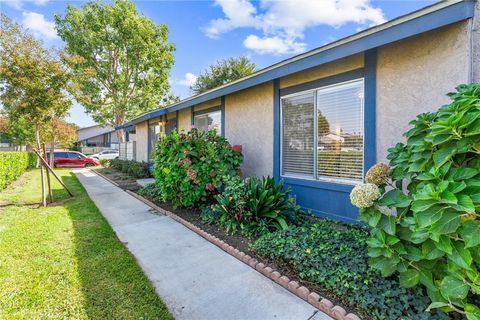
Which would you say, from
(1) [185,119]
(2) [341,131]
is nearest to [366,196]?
(2) [341,131]

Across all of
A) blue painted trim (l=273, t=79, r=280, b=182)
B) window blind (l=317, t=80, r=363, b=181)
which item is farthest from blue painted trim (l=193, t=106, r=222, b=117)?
window blind (l=317, t=80, r=363, b=181)

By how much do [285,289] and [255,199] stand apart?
181cm

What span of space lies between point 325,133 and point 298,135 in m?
0.63

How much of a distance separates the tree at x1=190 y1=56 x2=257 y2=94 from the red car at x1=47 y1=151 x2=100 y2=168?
1104 cm

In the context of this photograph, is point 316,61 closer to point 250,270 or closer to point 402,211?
point 402,211

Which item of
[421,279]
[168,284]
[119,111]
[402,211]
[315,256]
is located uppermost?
[119,111]

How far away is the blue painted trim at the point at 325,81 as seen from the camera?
4074 millimetres

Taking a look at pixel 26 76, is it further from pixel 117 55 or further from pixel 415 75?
pixel 415 75

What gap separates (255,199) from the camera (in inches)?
172

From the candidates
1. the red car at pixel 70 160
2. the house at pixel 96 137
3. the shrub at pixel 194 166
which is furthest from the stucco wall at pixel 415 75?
the house at pixel 96 137

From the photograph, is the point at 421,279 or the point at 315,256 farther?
the point at 315,256

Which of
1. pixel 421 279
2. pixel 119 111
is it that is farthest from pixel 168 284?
pixel 119 111

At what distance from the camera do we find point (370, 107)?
3.89 meters

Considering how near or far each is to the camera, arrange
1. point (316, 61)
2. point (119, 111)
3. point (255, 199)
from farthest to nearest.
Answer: point (119, 111)
point (255, 199)
point (316, 61)
